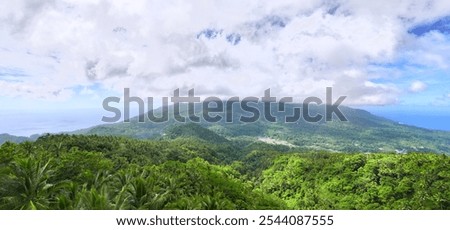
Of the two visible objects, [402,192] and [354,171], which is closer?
[402,192]

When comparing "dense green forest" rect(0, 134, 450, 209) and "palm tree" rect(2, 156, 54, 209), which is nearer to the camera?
"palm tree" rect(2, 156, 54, 209)

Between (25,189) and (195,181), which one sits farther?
(195,181)

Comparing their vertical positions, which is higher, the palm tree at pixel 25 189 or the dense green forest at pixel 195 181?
the palm tree at pixel 25 189

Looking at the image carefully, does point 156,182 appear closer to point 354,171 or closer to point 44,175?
point 44,175

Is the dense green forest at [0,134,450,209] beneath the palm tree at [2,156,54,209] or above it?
beneath

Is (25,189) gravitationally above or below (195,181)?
above

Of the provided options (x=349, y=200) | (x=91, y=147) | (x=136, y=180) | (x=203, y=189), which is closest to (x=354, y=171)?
(x=349, y=200)

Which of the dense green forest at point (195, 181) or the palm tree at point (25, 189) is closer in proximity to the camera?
the palm tree at point (25, 189)
